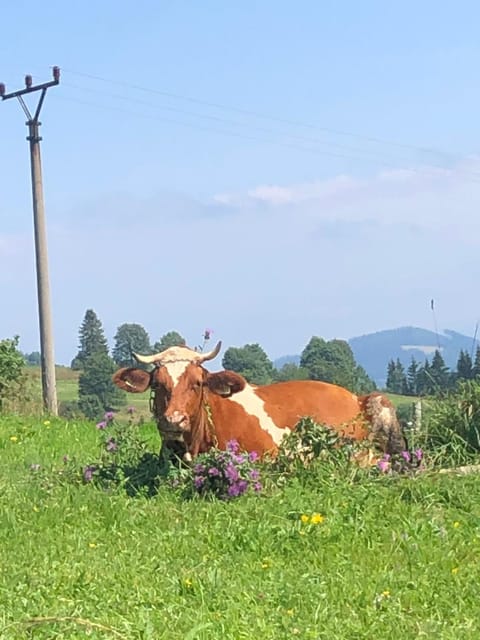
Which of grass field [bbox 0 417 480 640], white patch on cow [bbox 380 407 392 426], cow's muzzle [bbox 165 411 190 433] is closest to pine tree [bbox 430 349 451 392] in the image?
white patch on cow [bbox 380 407 392 426]

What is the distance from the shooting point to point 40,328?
76.3ft

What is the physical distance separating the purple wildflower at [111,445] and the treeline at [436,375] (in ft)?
11.6

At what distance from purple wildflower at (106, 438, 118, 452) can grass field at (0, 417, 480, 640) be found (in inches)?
20.9

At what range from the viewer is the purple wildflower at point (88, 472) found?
9273 mm

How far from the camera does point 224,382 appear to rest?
10.1m

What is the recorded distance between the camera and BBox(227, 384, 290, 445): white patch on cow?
10.4m

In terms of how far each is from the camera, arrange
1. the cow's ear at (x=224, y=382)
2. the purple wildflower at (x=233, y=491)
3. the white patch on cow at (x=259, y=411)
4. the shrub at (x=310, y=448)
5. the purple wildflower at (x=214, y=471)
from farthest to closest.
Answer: the white patch on cow at (x=259, y=411) < the cow's ear at (x=224, y=382) < the shrub at (x=310, y=448) < the purple wildflower at (x=214, y=471) < the purple wildflower at (x=233, y=491)

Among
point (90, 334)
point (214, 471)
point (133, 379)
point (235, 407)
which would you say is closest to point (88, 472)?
point (133, 379)

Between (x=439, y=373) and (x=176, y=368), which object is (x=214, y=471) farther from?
(x=439, y=373)

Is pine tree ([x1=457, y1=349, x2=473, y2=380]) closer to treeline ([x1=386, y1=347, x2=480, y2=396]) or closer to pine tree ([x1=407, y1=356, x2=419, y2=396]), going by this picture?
treeline ([x1=386, y1=347, x2=480, y2=396])

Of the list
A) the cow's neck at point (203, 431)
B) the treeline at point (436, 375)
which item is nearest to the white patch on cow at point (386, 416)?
the treeline at point (436, 375)

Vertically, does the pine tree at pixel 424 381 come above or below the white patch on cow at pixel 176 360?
below

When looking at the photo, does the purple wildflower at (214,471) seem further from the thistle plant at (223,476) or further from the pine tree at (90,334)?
the pine tree at (90,334)

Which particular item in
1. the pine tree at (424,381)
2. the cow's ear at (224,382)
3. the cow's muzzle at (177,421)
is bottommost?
the cow's muzzle at (177,421)
